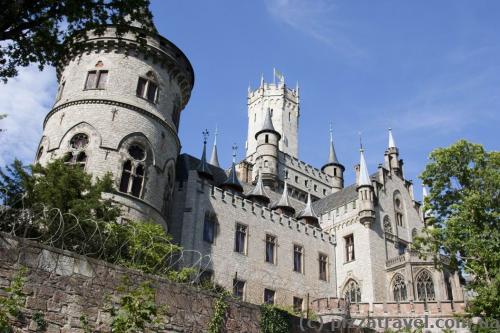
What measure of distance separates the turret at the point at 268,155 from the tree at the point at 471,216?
2275 centimetres

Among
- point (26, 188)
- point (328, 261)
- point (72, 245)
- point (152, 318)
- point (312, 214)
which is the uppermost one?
point (312, 214)

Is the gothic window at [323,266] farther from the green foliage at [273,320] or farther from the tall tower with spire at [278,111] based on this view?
the tall tower with spire at [278,111]

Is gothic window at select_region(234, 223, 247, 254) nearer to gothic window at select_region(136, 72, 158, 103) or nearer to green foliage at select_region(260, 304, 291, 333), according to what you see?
gothic window at select_region(136, 72, 158, 103)

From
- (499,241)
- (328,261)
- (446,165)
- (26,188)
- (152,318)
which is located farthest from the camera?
(328,261)

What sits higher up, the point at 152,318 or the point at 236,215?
the point at 236,215

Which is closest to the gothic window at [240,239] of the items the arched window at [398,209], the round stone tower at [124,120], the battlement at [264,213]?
the battlement at [264,213]

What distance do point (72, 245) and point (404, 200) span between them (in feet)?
106

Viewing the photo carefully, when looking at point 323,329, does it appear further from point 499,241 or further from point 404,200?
point 404,200

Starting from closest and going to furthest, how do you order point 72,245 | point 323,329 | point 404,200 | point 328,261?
1. point 72,245
2. point 323,329
3. point 328,261
4. point 404,200

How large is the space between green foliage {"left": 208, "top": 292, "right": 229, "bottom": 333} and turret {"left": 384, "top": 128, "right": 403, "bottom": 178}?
3130 centimetres

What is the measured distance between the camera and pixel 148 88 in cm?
2656

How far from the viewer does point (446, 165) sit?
77.1 ft

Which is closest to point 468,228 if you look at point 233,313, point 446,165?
point 446,165

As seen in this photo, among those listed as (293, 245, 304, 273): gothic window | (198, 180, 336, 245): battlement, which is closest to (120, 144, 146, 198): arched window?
(198, 180, 336, 245): battlement
